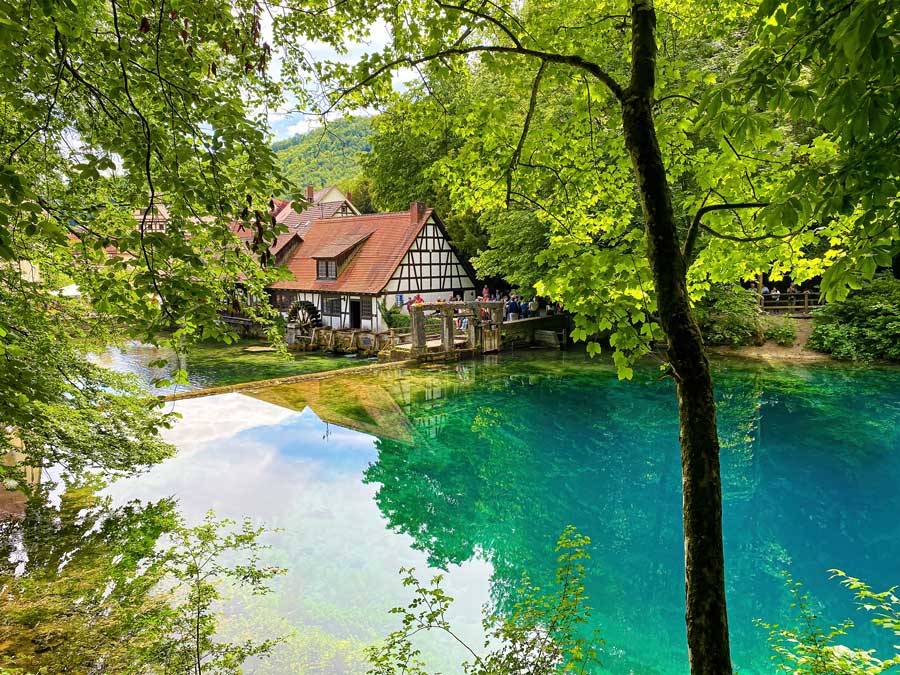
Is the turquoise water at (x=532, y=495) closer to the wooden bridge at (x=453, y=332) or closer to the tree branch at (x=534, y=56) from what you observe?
the wooden bridge at (x=453, y=332)

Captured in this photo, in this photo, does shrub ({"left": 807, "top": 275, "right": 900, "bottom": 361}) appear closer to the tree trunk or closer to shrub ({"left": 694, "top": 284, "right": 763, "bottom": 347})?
shrub ({"left": 694, "top": 284, "right": 763, "bottom": 347})

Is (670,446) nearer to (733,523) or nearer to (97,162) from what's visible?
(733,523)

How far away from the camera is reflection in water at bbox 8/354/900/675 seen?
6281 mm

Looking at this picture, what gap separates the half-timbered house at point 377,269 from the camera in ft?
76.0

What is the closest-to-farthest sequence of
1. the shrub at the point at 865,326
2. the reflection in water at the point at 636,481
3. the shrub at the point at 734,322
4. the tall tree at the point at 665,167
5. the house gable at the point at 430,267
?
the tall tree at the point at 665,167
the reflection in water at the point at 636,481
the shrub at the point at 865,326
the shrub at the point at 734,322
the house gable at the point at 430,267

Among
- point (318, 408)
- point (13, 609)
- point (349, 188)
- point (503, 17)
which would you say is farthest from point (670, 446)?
point (349, 188)

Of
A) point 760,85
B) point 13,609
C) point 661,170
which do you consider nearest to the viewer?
point 760,85

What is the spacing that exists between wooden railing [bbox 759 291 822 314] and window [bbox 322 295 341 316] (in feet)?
59.0

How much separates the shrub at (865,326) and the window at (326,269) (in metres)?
19.4

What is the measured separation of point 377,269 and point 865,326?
1831 cm

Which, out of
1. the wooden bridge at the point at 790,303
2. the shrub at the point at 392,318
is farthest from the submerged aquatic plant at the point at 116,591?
the wooden bridge at the point at 790,303

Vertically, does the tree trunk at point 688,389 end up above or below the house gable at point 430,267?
below

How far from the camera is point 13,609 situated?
5.18m

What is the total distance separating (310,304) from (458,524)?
60.7 ft
